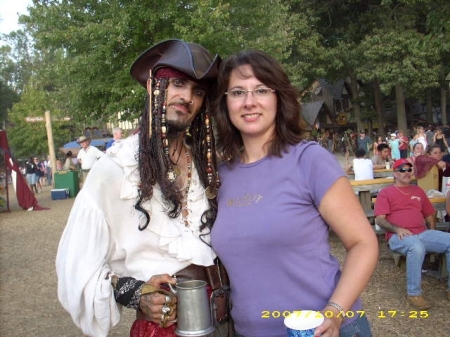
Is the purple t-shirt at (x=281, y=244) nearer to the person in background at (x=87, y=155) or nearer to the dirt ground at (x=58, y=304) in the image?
the dirt ground at (x=58, y=304)

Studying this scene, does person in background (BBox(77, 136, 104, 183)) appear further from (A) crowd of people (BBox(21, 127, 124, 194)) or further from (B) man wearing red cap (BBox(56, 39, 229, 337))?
(B) man wearing red cap (BBox(56, 39, 229, 337))

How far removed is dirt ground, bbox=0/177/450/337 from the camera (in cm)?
446

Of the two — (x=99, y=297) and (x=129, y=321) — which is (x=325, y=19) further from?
(x=99, y=297)

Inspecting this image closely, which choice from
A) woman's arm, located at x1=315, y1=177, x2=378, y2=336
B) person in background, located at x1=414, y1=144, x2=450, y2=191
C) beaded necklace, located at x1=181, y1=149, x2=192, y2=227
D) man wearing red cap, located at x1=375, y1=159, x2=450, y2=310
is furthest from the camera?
person in background, located at x1=414, y1=144, x2=450, y2=191

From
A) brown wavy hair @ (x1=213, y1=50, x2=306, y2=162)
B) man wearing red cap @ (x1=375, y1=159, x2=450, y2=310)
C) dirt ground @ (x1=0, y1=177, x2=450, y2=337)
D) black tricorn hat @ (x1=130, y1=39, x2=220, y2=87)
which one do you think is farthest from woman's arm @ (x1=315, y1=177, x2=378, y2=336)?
man wearing red cap @ (x1=375, y1=159, x2=450, y2=310)

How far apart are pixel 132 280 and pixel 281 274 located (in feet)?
1.93

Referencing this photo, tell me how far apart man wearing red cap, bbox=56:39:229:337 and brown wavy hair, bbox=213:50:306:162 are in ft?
0.29

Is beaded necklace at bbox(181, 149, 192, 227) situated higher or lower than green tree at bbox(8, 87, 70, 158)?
lower

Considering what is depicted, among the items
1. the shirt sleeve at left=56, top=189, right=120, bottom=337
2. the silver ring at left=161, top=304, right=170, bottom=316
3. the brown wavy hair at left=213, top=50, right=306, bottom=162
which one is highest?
the brown wavy hair at left=213, top=50, right=306, bottom=162

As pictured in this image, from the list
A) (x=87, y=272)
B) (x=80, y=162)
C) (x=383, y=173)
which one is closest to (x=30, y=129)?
(x=80, y=162)

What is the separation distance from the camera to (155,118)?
206 centimetres

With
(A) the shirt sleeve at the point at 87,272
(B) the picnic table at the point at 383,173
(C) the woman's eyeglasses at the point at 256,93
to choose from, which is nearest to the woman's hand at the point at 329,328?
(A) the shirt sleeve at the point at 87,272

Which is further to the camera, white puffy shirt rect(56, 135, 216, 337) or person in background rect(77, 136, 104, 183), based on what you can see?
person in background rect(77, 136, 104, 183)

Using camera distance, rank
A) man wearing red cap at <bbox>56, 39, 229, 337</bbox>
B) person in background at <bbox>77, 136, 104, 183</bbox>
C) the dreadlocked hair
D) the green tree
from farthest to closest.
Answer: the green tree, person in background at <bbox>77, 136, 104, 183</bbox>, the dreadlocked hair, man wearing red cap at <bbox>56, 39, 229, 337</bbox>
